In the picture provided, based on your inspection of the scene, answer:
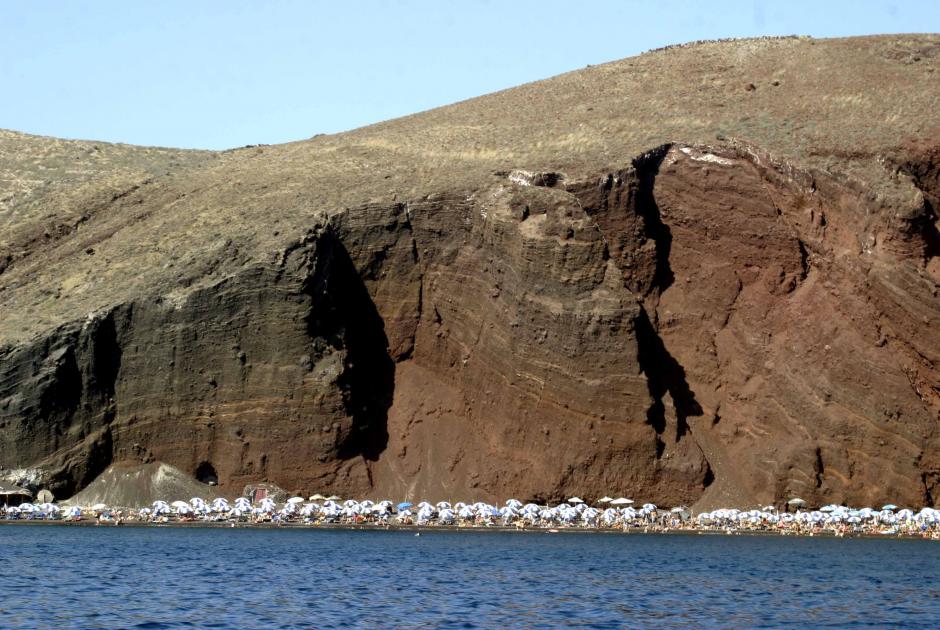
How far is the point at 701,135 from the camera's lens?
298ft

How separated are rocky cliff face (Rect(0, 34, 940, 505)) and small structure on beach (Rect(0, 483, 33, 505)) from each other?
1300 millimetres

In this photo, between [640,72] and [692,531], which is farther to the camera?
[640,72]

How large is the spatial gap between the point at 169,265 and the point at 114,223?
17612 mm

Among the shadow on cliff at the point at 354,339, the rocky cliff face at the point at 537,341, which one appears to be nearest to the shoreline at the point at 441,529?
the rocky cliff face at the point at 537,341

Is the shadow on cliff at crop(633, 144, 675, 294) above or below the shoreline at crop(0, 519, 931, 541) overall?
above

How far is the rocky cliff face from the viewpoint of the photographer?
76.2 metres

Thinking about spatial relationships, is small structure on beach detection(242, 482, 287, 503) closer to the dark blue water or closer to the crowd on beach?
the crowd on beach

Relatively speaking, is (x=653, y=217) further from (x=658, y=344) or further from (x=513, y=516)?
(x=513, y=516)

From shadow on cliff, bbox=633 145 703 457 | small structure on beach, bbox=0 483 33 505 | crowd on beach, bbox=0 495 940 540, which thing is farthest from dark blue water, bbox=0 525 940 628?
shadow on cliff, bbox=633 145 703 457

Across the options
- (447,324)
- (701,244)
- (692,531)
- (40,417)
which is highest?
(701,244)

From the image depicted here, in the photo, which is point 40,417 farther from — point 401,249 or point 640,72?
point 640,72

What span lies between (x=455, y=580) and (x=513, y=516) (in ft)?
87.2

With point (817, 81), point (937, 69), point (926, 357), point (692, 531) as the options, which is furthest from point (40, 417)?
point (937, 69)

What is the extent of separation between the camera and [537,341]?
78.8m
